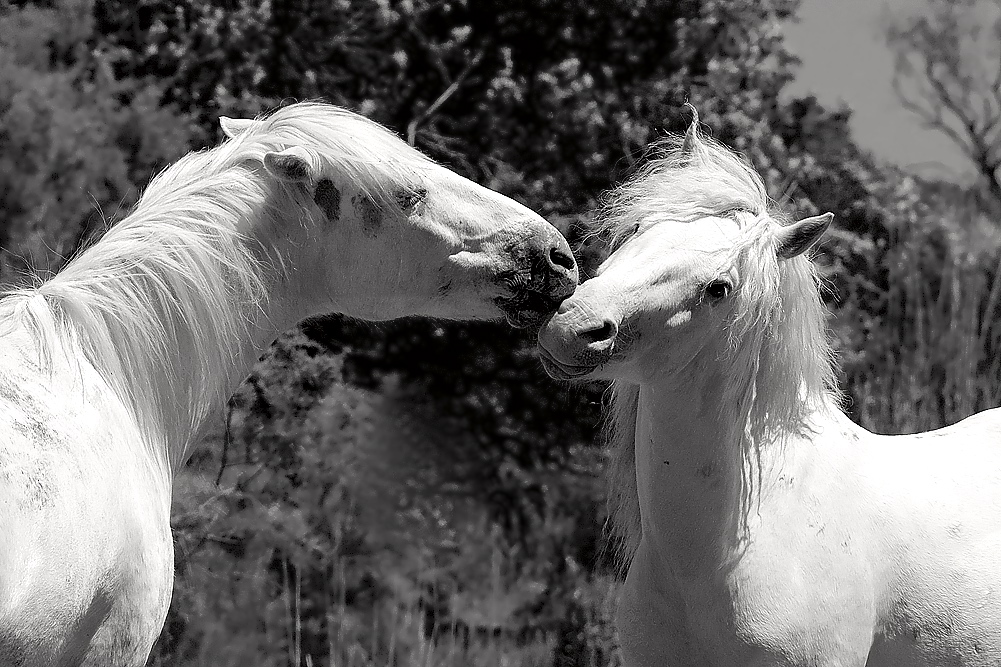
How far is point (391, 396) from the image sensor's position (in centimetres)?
649

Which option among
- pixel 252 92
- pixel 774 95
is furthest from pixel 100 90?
pixel 774 95

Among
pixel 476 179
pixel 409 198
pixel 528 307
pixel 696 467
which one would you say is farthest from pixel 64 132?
pixel 696 467

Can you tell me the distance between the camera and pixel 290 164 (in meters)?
2.29

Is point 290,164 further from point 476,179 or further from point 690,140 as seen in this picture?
point 476,179

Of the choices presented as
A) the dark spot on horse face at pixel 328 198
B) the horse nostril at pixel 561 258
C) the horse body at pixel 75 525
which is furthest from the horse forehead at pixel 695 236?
the horse body at pixel 75 525

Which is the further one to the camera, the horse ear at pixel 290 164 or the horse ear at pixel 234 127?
the horse ear at pixel 234 127

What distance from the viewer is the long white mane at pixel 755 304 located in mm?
2602

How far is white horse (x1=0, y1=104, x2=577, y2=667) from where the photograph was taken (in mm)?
2016

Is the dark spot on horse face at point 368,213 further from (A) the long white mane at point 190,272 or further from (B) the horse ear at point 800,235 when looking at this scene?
(B) the horse ear at point 800,235

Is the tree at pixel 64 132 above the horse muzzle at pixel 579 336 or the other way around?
the other way around

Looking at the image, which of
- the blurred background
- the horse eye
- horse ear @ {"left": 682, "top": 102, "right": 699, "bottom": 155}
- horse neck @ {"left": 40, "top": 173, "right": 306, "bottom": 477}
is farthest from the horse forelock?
the blurred background

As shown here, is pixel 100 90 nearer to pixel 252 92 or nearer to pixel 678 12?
pixel 252 92

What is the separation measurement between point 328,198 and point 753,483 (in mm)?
1246

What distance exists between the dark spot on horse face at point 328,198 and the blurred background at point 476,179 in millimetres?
3207
